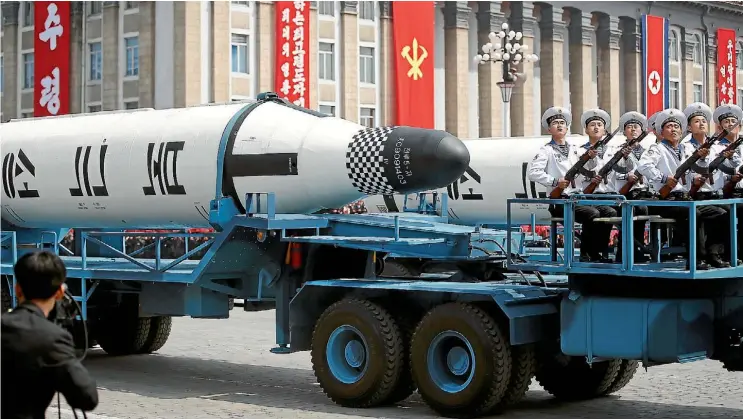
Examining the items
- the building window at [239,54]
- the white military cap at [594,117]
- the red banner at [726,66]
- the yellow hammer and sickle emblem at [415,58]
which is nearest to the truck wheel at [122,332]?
the white military cap at [594,117]

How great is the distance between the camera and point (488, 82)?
210ft

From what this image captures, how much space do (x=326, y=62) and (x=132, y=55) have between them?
816 cm

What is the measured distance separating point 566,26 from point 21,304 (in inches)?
2553

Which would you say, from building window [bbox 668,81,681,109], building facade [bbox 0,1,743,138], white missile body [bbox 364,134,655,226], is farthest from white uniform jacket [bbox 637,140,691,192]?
building window [bbox 668,81,681,109]

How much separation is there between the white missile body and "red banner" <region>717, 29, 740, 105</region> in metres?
34.2

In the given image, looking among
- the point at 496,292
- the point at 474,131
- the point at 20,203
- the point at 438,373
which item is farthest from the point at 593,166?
the point at 474,131

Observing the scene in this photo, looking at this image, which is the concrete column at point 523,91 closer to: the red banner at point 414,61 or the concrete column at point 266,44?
the red banner at point 414,61

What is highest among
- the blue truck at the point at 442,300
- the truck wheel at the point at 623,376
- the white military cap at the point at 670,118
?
the white military cap at the point at 670,118

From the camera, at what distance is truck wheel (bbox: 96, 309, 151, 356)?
665 inches

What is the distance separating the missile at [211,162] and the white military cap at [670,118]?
2978 mm

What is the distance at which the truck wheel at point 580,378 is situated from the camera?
1291cm

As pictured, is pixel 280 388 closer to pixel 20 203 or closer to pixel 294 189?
pixel 294 189

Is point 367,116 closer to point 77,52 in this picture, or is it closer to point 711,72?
point 77,52

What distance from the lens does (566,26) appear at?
68.8m
